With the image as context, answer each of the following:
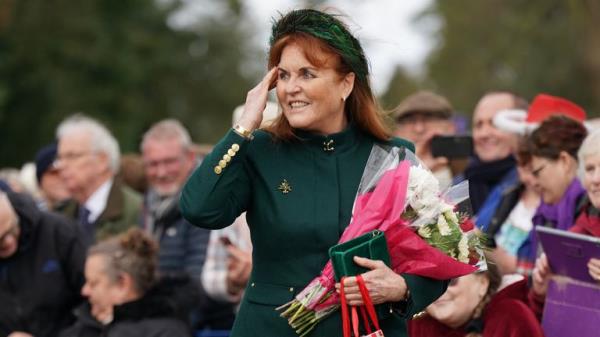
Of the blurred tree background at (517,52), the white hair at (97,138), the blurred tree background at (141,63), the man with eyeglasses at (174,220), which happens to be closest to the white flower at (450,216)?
the man with eyeglasses at (174,220)

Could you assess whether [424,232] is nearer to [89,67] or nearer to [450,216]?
[450,216]

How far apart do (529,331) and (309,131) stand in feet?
5.71

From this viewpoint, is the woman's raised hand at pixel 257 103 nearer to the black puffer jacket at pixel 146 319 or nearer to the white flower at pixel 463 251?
the white flower at pixel 463 251

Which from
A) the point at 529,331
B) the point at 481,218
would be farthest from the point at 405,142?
the point at 481,218

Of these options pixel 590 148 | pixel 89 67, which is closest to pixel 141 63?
pixel 89 67

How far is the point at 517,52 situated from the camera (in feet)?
107

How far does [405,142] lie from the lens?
5031 mm

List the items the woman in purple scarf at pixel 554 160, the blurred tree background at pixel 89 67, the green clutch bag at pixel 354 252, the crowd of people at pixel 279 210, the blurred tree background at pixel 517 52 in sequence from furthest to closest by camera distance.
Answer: the blurred tree background at pixel 89 67
the blurred tree background at pixel 517 52
the woman in purple scarf at pixel 554 160
the crowd of people at pixel 279 210
the green clutch bag at pixel 354 252

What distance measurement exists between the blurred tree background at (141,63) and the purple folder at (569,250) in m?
18.2

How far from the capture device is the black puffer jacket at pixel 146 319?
7027 millimetres

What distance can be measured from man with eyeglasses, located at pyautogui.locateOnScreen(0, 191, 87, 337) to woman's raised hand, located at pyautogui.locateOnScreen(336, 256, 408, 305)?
340cm

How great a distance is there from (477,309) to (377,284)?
71.3 inches

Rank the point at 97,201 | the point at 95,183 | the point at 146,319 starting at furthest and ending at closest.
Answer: the point at 95,183 < the point at 97,201 < the point at 146,319

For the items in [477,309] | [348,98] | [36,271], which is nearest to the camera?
[348,98]
